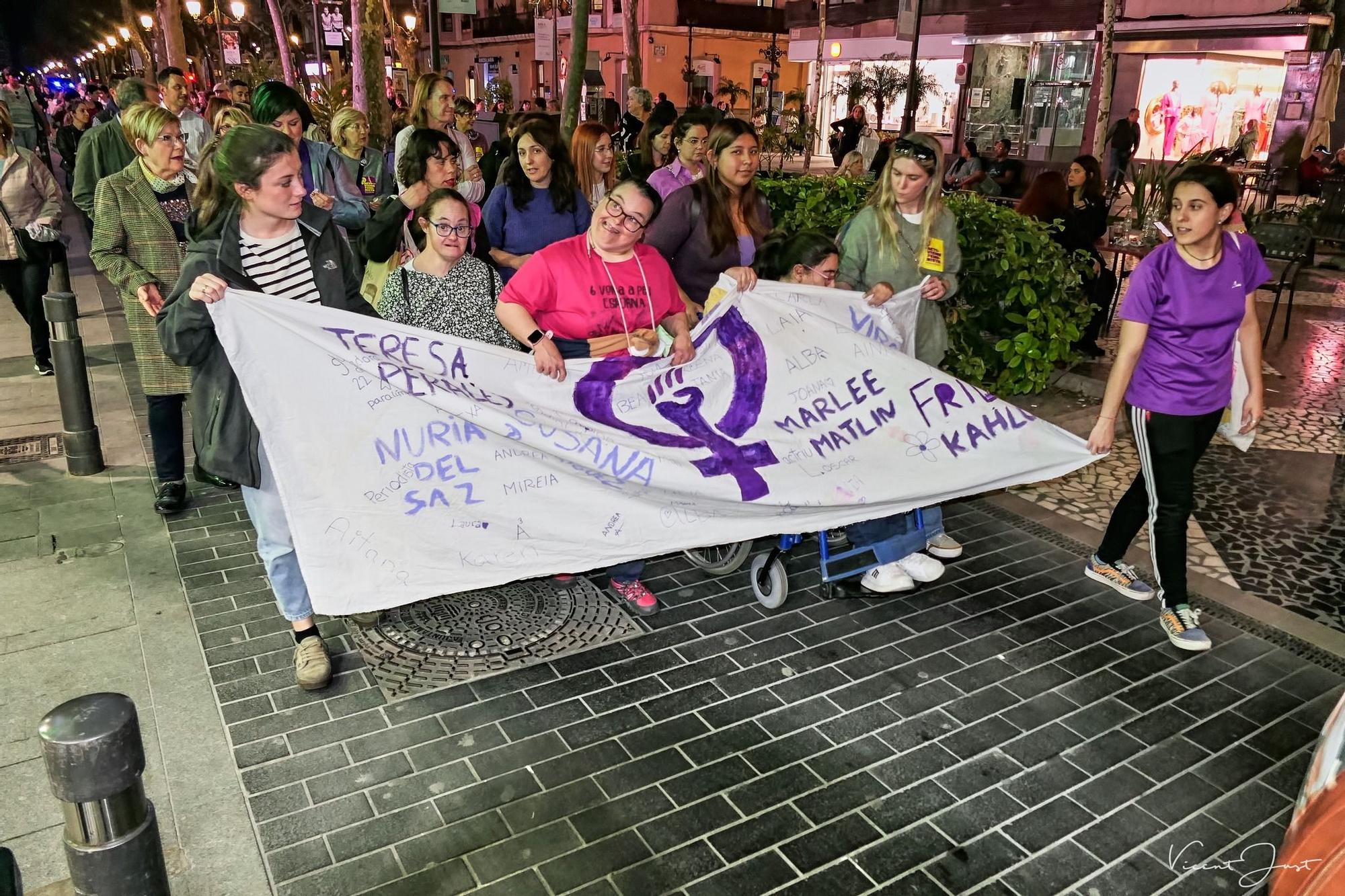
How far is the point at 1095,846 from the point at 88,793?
2797 mm

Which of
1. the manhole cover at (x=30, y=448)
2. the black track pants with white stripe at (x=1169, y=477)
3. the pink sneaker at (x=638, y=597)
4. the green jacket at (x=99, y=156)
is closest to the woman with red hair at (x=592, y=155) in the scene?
the pink sneaker at (x=638, y=597)

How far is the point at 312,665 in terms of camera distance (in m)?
3.89

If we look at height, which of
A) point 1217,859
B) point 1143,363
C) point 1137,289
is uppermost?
point 1137,289

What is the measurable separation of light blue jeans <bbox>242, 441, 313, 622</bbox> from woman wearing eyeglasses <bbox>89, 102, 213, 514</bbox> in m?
1.53

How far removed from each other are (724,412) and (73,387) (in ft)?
13.2

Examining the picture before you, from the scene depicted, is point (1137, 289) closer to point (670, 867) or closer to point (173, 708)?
point (670, 867)

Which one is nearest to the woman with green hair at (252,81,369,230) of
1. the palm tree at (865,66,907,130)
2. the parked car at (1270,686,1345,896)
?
the parked car at (1270,686,1345,896)

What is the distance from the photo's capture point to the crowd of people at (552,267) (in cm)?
363

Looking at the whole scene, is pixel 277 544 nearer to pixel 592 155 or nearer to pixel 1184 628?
pixel 592 155

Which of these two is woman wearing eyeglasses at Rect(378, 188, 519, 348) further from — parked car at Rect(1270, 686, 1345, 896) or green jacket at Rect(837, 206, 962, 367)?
parked car at Rect(1270, 686, 1345, 896)

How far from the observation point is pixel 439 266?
4113 mm

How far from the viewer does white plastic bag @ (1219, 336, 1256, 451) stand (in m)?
4.34

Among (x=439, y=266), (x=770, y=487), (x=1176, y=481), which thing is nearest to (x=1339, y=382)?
(x=1176, y=481)

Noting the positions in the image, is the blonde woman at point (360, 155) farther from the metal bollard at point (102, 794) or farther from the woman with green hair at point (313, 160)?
the metal bollard at point (102, 794)
